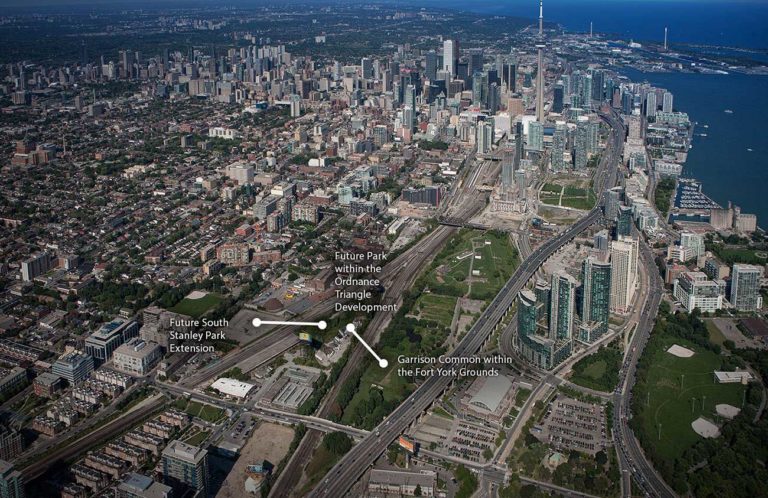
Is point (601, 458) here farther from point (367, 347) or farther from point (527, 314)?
point (367, 347)

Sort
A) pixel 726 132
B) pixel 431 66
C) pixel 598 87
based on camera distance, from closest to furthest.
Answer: pixel 726 132 < pixel 598 87 < pixel 431 66

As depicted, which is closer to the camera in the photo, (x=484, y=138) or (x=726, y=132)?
(x=484, y=138)

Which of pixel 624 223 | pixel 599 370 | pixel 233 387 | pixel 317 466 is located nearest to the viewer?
pixel 317 466

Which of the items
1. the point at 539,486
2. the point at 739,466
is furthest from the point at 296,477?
the point at 739,466

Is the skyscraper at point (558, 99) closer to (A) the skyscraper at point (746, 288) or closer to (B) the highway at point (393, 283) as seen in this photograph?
(B) the highway at point (393, 283)

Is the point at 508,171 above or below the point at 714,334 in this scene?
above

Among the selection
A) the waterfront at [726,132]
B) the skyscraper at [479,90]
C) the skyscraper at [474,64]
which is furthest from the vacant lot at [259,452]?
the skyscraper at [474,64]

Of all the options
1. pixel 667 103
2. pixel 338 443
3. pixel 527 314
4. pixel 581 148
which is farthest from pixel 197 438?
pixel 667 103
